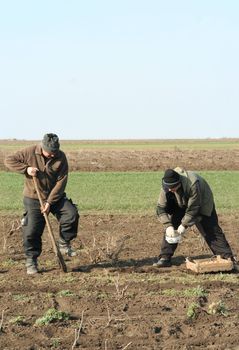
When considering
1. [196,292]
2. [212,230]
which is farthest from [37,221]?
[196,292]

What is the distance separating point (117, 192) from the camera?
20969 millimetres

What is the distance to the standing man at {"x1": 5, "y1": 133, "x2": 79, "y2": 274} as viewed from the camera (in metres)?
8.99

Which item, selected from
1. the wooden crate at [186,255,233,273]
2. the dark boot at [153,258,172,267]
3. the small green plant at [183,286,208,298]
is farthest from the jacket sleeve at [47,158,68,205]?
the small green plant at [183,286,208,298]

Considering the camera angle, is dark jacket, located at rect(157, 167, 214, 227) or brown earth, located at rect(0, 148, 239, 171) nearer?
dark jacket, located at rect(157, 167, 214, 227)

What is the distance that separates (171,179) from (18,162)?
6.95 ft

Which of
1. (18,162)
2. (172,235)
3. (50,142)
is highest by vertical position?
(50,142)

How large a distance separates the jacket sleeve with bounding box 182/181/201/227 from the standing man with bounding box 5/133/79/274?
1555 millimetres

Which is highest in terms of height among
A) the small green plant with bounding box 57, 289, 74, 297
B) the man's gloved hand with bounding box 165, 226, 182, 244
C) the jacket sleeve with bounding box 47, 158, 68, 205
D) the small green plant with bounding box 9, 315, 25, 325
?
the jacket sleeve with bounding box 47, 158, 68, 205

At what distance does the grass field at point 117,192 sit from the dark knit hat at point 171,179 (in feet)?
24.1

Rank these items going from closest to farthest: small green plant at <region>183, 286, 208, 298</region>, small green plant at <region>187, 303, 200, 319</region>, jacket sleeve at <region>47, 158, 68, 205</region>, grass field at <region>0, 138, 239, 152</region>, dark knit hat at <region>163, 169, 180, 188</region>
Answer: small green plant at <region>187, 303, 200, 319</region>, small green plant at <region>183, 286, 208, 298</region>, dark knit hat at <region>163, 169, 180, 188</region>, jacket sleeve at <region>47, 158, 68, 205</region>, grass field at <region>0, 138, 239, 152</region>

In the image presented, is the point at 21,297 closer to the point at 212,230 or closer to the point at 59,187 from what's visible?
the point at 59,187

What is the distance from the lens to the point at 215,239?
9.27 meters

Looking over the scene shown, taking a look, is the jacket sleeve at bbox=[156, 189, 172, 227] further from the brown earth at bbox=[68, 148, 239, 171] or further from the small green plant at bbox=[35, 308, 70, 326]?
the brown earth at bbox=[68, 148, 239, 171]

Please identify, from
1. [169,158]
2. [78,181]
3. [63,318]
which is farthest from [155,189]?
[169,158]
